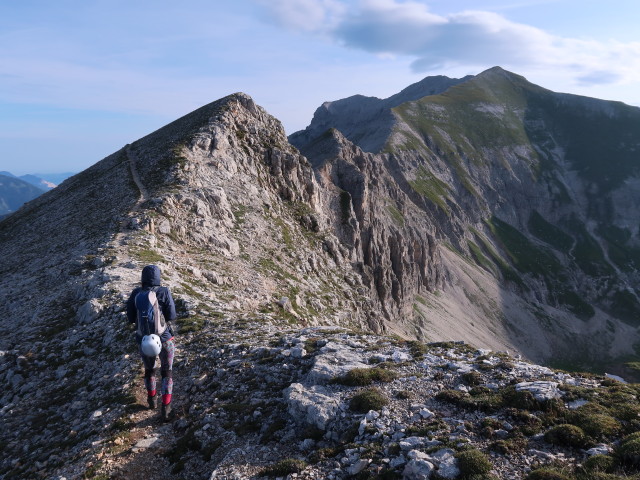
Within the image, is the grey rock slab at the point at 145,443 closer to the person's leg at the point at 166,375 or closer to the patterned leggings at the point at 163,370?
the person's leg at the point at 166,375

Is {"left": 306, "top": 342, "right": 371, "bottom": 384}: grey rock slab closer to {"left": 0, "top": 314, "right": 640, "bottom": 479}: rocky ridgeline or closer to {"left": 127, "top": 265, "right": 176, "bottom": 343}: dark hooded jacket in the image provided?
{"left": 0, "top": 314, "right": 640, "bottom": 479}: rocky ridgeline

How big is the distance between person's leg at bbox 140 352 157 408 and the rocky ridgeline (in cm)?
41

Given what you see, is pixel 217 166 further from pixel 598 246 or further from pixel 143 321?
pixel 598 246

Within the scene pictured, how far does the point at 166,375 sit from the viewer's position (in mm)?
13188

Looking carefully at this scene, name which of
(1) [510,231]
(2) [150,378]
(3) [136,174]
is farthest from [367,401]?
(1) [510,231]

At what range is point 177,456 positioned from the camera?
37.0ft

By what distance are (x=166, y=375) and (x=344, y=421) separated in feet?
20.9

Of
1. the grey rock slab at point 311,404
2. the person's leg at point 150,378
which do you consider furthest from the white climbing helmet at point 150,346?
the grey rock slab at point 311,404

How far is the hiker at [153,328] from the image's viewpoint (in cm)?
1273

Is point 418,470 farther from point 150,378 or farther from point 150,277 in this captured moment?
point 150,277

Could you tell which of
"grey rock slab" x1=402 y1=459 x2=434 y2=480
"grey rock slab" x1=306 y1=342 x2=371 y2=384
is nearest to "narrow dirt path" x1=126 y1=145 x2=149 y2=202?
"grey rock slab" x1=306 y1=342 x2=371 y2=384

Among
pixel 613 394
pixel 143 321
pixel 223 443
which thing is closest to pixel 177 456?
pixel 223 443

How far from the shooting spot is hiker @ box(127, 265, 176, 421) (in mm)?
12734

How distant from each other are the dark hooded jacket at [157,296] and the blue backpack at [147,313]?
28 cm
